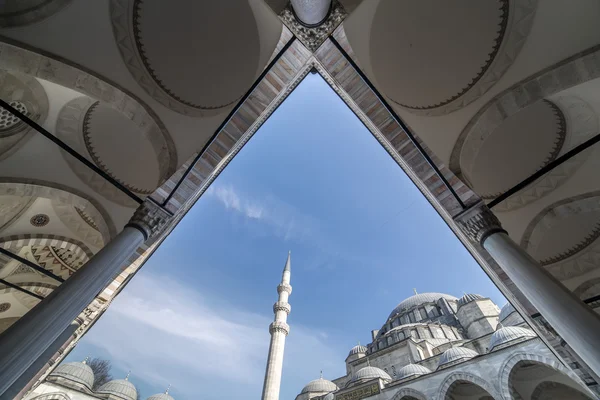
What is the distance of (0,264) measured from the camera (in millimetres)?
6703

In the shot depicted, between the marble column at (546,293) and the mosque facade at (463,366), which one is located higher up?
the mosque facade at (463,366)

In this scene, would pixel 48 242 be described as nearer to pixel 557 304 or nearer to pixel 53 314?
pixel 53 314

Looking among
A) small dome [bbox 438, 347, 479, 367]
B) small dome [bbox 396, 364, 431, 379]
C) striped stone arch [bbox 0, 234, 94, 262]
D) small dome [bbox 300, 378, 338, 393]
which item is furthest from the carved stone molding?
striped stone arch [bbox 0, 234, 94, 262]

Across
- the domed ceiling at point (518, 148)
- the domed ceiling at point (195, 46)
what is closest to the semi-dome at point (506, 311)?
the domed ceiling at point (518, 148)

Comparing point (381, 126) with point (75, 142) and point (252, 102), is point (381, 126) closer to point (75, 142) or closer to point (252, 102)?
point (252, 102)

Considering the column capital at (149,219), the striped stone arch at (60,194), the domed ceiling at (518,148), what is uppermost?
the domed ceiling at (518,148)

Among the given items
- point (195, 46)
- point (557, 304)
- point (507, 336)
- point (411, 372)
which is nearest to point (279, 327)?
point (411, 372)

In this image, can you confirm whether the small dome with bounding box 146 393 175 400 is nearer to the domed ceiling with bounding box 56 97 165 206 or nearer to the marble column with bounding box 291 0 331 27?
the domed ceiling with bounding box 56 97 165 206

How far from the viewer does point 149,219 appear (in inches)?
157

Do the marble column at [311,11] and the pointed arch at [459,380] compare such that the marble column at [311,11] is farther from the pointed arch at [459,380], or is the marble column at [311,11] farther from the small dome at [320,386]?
the small dome at [320,386]

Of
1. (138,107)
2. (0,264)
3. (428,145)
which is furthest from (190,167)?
(0,264)

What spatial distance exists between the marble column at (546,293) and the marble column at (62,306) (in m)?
4.42

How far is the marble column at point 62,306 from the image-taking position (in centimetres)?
230

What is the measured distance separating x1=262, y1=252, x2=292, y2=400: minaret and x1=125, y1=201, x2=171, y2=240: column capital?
18392mm
